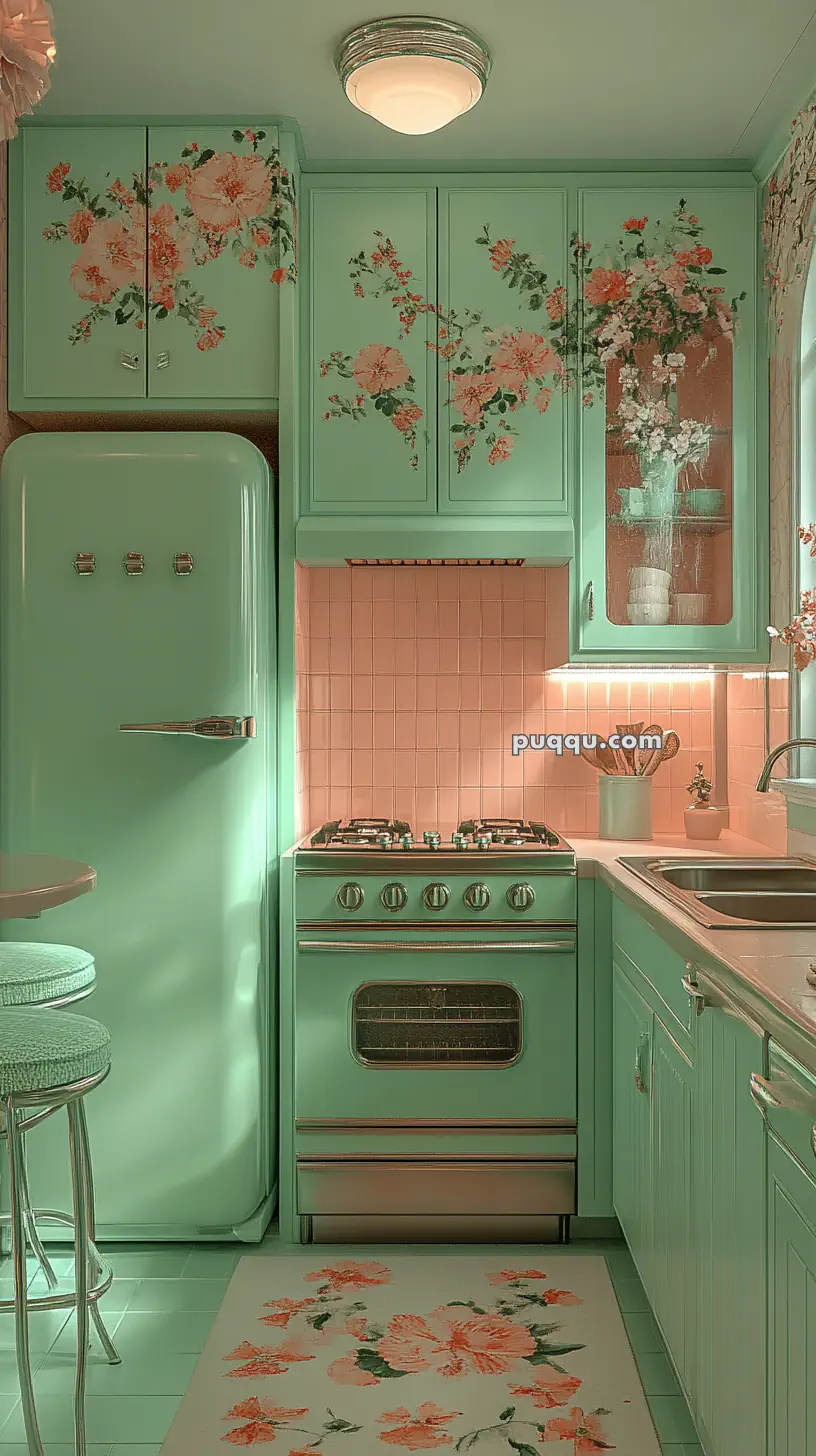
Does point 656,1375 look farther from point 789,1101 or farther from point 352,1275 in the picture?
point 789,1101

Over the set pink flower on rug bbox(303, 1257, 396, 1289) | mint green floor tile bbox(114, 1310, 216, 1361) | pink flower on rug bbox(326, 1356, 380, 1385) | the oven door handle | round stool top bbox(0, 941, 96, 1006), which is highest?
round stool top bbox(0, 941, 96, 1006)

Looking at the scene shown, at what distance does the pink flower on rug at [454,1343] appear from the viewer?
2273 millimetres

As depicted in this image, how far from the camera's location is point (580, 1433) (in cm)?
205

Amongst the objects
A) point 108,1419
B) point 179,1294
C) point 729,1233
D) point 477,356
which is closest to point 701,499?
point 477,356

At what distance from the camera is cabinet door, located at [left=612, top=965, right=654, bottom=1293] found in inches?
90.7

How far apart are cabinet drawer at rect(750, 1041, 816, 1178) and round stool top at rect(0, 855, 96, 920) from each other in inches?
35.8

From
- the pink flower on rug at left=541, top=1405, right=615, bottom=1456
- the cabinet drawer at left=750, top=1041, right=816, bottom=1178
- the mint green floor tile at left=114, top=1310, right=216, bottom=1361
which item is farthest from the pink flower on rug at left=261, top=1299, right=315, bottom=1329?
the cabinet drawer at left=750, top=1041, right=816, bottom=1178

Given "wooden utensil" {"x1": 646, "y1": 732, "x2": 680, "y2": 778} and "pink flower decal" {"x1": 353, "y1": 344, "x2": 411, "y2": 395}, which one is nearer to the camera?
"pink flower decal" {"x1": 353, "y1": 344, "x2": 411, "y2": 395}

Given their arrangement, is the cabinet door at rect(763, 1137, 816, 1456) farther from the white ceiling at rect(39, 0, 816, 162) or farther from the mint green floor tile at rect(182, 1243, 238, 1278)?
the white ceiling at rect(39, 0, 816, 162)

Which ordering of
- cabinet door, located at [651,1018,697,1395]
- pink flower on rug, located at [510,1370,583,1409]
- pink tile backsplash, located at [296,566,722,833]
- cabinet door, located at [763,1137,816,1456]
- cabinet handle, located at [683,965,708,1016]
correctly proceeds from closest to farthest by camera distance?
cabinet door, located at [763,1137,816,1456] → cabinet handle, located at [683,965,708,1016] → cabinet door, located at [651,1018,697,1395] → pink flower on rug, located at [510,1370,583,1409] → pink tile backsplash, located at [296,566,722,833]

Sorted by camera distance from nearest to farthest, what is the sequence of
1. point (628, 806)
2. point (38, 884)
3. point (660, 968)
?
point (38, 884) < point (660, 968) < point (628, 806)

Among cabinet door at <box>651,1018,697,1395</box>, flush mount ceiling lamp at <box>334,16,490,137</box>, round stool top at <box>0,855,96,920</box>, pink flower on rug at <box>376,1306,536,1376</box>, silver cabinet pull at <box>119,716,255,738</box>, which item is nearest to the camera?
round stool top at <box>0,855,96,920</box>

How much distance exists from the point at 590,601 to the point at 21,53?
1914mm

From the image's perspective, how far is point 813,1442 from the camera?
1245 millimetres
